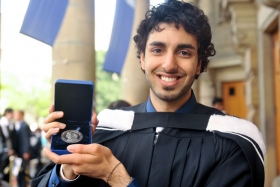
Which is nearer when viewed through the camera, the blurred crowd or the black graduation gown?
the black graduation gown

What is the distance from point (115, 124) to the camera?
8.70 feet

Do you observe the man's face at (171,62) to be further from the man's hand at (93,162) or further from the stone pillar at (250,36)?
the stone pillar at (250,36)

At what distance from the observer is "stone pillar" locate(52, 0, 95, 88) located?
5.56 metres

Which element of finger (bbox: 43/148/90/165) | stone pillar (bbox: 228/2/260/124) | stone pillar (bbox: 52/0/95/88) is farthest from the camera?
stone pillar (bbox: 228/2/260/124)

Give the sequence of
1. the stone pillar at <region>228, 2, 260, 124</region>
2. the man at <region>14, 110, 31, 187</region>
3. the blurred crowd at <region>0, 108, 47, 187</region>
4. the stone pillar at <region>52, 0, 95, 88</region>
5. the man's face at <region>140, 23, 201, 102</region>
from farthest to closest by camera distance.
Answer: the man at <region>14, 110, 31, 187</region> < the blurred crowd at <region>0, 108, 47, 187</region> < the stone pillar at <region>228, 2, 260, 124</region> < the stone pillar at <region>52, 0, 95, 88</region> < the man's face at <region>140, 23, 201, 102</region>

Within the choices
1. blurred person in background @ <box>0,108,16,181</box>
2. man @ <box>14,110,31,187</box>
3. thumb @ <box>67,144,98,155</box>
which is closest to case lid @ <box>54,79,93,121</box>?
thumb @ <box>67,144,98,155</box>

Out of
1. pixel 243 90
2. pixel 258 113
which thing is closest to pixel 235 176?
pixel 258 113

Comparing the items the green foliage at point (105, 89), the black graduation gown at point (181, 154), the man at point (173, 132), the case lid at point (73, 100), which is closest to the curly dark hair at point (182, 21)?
the man at point (173, 132)

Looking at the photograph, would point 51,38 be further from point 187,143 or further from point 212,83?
point 212,83

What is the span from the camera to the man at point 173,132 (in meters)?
2.32

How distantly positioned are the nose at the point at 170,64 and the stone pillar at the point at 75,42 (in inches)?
128

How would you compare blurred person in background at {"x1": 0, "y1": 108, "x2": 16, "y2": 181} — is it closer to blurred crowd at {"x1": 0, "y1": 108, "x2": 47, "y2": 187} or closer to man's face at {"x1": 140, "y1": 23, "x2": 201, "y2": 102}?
blurred crowd at {"x1": 0, "y1": 108, "x2": 47, "y2": 187}

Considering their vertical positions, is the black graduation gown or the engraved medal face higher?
the engraved medal face

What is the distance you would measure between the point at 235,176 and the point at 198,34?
2.36 ft
